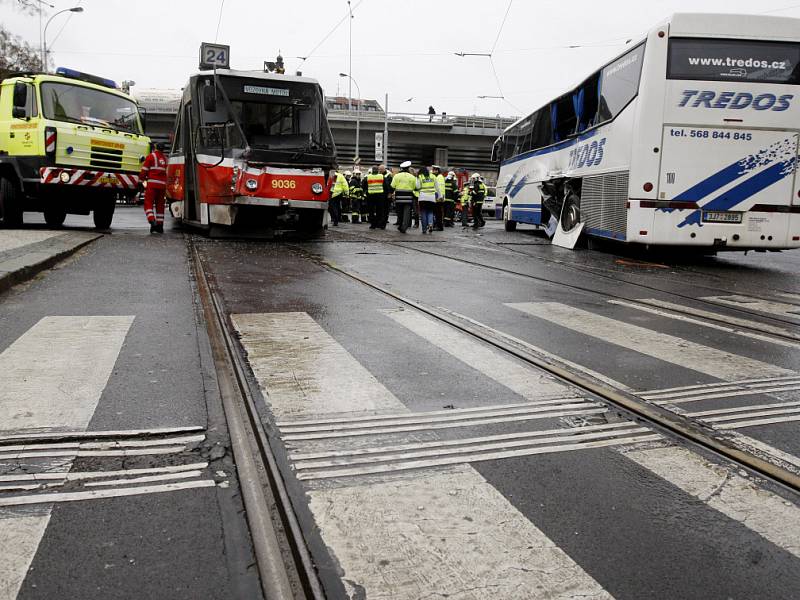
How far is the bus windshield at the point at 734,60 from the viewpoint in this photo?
11.6m

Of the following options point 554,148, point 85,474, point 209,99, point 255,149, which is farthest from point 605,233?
point 85,474

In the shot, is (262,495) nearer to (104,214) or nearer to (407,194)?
(104,214)

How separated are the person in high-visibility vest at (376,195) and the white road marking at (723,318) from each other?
1547 cm

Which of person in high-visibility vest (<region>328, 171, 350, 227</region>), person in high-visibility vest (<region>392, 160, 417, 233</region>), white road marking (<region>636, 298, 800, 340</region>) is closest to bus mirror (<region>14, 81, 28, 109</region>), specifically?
person in high-visibility vest (<region>392, 160, 417, 233</region>)

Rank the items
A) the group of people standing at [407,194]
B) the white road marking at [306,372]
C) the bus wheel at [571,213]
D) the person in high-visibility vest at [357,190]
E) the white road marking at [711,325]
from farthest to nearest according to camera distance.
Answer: the person in high-visibility vest at [357,190] < the group of people standing at [407,194] < the bus wheel at [571,213] < the white road marking at [711,325] < the white road marking at [306,372]

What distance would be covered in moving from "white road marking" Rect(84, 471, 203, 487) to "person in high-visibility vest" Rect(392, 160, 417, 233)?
1799 cm

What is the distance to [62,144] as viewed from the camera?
14.0m

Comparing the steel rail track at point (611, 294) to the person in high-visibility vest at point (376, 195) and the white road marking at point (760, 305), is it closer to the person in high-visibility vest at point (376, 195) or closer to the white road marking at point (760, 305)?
the white road marking at point (760, 305)

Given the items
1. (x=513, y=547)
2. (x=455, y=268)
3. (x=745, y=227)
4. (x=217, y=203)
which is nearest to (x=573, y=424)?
(x=513, y=547)

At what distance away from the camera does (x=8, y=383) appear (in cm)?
404

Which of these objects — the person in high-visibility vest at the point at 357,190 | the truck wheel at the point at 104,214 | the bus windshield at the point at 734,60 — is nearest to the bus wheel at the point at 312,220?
the truck wheel at the point at 104,214

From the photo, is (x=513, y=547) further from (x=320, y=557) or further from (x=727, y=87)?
(x=727, y=87)

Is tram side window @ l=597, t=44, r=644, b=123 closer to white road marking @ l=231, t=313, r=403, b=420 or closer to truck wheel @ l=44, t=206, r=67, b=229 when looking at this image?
white road marking @ l=231, t=313, r=403, b=420

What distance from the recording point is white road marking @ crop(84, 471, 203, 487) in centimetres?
278
